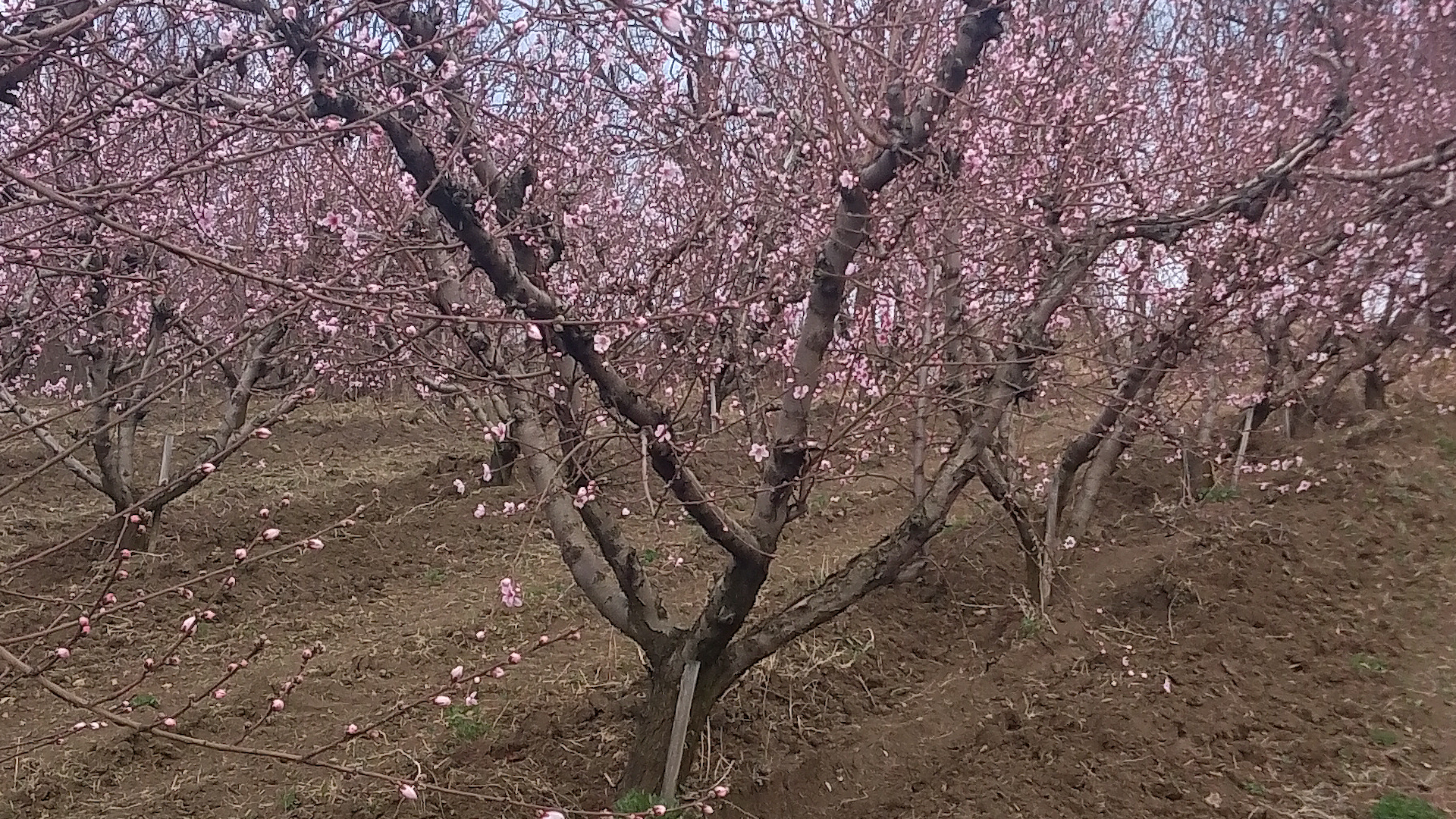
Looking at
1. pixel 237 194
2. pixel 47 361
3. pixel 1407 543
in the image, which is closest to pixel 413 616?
pixel 237 194

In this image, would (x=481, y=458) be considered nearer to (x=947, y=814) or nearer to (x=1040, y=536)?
(x=1040, y=536)

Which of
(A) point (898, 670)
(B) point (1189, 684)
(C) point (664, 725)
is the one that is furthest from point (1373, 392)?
(C) point (664, 725)

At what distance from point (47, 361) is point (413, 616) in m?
10.3

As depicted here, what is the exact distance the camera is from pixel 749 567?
390 centimetres

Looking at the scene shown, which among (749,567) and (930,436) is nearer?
(749,567)

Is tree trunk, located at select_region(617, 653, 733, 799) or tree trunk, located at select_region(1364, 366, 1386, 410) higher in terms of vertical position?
tree trunk, located at select_region(1364, 366, 1386, 410)

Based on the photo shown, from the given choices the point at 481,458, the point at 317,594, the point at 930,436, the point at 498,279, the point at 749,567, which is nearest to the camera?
the point at 498,279

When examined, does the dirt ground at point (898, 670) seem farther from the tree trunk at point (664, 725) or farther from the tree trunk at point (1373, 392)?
the tree trunk at point (1373, 392)

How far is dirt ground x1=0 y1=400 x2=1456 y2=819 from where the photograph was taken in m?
4.34

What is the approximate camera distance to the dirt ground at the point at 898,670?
4.34 metres

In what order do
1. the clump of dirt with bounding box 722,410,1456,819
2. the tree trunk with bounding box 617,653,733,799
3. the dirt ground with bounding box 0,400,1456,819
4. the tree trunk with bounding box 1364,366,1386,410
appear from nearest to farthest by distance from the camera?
1. the tree trunk with bounding box 617,653,733,799
2. the clump of dirt with bounding box 722,410,1456,819
3. the dirt ground with bounding box 0,400,1456,819
4. the tree trunk with bounding box 1364,366,1386,410

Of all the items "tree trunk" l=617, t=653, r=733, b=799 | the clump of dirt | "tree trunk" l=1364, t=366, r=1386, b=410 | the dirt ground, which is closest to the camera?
"tree trunk" l=617, t=653, r=733, b=799

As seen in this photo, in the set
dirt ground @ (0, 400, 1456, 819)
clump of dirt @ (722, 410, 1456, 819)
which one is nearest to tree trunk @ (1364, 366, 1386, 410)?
dirt ground @ (0, 400, 1456, 819)

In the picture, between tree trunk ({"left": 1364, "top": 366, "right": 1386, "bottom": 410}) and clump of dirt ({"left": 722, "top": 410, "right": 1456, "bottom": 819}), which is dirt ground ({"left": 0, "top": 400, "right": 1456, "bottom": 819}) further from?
tree trunk ({"left": 1364, "top": 366, "right": 1386, "bottom": 410})
